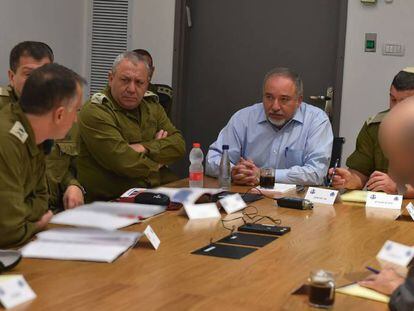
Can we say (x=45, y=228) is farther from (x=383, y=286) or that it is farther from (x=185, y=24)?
(x=185, y=24)

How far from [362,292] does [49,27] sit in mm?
4471

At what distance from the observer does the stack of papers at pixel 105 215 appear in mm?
2441

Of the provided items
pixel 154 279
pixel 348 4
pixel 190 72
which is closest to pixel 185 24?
pixel 190 72

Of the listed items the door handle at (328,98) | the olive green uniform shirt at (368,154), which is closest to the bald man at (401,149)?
the olive green uniform shirt at (368,154)

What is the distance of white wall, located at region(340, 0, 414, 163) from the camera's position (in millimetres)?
5547

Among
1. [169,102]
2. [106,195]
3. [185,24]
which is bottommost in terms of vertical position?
[106,195]

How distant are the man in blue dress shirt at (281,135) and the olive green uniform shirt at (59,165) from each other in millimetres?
829

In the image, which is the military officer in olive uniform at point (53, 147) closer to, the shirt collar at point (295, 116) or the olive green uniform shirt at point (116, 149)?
the olive green uniform shirt at point (116, 149)

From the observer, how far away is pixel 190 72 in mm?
6328

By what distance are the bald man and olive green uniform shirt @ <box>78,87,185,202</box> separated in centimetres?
225

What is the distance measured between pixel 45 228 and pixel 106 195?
1397mm

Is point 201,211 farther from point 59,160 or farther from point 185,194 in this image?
point 59,160

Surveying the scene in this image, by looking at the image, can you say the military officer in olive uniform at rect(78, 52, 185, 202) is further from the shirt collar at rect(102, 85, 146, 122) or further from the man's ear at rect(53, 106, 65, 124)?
the man's ear at rect(53, 106, 65, 124)

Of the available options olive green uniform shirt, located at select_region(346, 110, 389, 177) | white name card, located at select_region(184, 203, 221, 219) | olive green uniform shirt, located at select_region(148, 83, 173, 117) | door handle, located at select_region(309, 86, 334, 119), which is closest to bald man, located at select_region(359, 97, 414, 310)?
white name card, located at select_region(184, 203, 221, 219)
